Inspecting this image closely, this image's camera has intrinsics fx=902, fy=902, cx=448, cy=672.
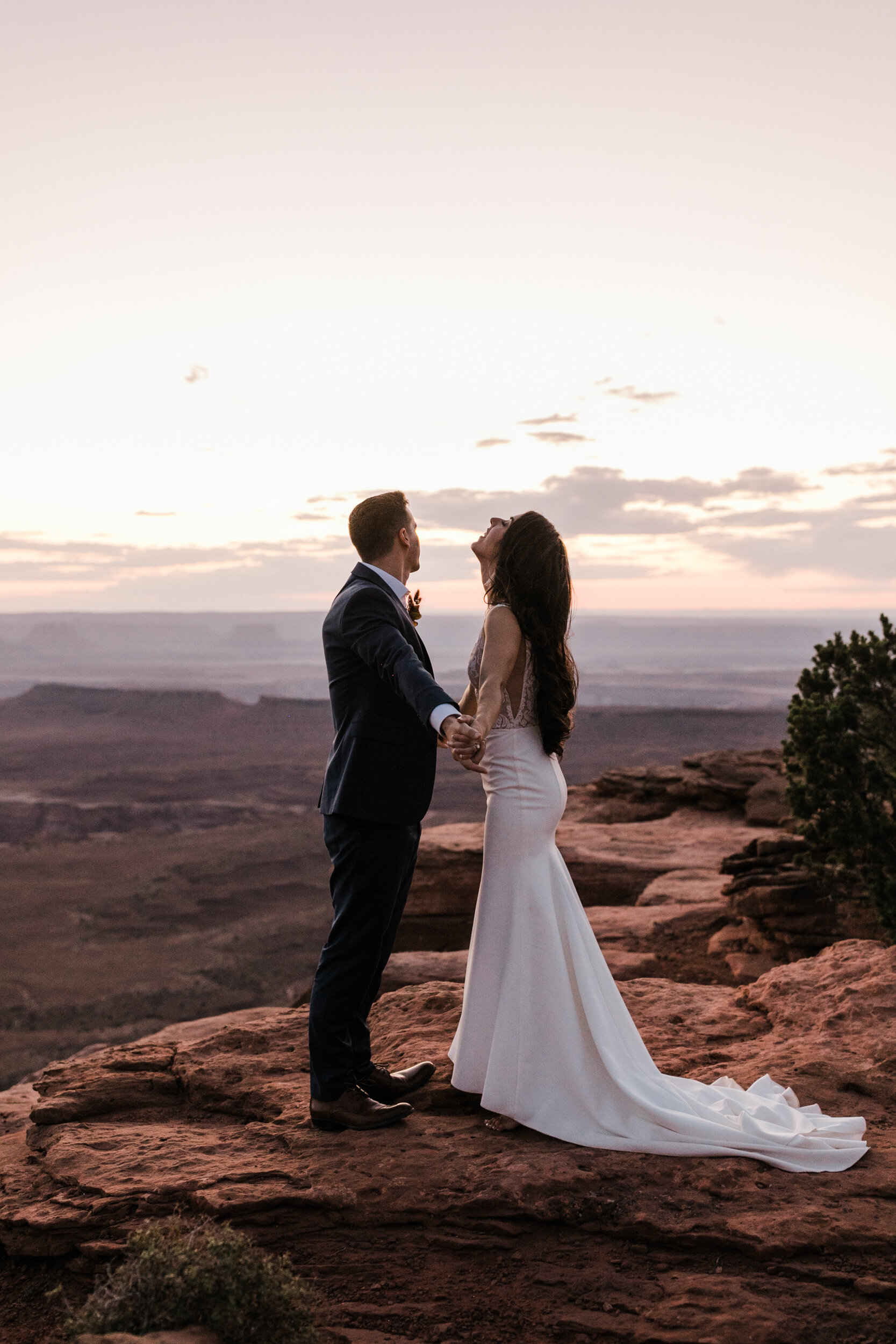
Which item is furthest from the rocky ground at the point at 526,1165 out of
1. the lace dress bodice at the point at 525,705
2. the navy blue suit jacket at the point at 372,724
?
the lace dress bodice at the point at 525,705

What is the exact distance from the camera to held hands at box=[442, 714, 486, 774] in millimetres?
3176

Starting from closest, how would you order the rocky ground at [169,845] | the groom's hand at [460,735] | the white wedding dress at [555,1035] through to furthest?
the groom's hand at [460,735] < the white wedding dress at [555,1035] < the rocky ground at [169,845]

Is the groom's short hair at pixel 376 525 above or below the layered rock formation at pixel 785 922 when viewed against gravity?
above

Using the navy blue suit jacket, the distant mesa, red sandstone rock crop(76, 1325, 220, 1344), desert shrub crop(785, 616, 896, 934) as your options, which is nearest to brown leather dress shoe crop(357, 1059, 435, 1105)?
the navy blue suit jacket

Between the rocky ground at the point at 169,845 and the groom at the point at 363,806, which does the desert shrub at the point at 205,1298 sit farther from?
the rocky ground at the point at 169,845

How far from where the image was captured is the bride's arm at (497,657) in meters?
3.50

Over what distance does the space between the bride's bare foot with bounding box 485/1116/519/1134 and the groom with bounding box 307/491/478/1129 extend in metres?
0.34

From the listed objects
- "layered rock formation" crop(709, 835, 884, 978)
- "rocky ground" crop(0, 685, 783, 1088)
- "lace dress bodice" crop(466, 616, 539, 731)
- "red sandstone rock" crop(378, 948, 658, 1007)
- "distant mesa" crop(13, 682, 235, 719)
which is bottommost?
"rocky ground" crop(0, 685, 783, 1088)

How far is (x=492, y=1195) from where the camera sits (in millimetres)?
3074

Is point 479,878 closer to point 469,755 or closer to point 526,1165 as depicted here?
point 526,1165

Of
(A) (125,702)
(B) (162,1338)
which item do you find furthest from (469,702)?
(A) (125,702)

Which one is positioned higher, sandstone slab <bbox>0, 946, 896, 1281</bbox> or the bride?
the bride

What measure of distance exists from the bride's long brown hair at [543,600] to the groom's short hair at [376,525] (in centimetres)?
44

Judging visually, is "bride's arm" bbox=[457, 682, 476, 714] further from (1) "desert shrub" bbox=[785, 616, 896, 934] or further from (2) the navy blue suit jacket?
(1) "desert shrub" bbox=[785, 616, 896, 934]
